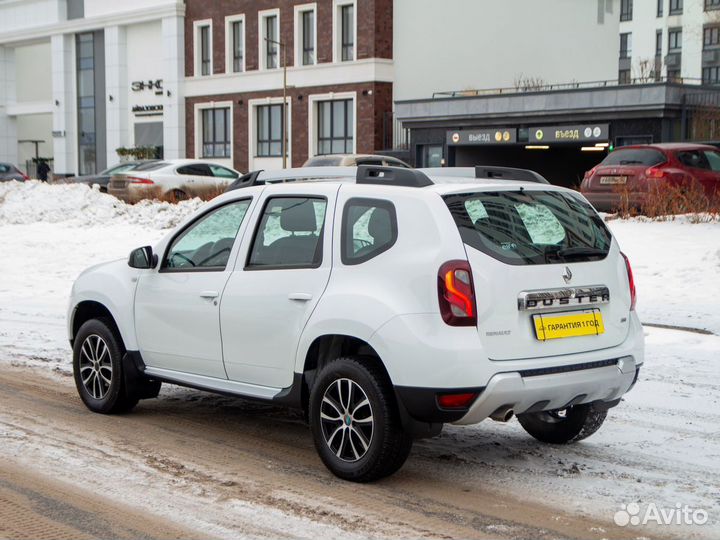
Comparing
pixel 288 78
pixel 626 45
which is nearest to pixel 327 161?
pixel 288 78

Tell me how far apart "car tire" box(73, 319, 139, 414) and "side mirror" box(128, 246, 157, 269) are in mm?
573

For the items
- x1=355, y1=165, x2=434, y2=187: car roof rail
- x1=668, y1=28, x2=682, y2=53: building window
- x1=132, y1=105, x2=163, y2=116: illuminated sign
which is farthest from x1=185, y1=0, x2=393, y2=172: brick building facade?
x1=668, y1=28, x2=682, y2=53: building window

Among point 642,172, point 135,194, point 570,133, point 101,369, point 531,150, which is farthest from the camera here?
point 531,150

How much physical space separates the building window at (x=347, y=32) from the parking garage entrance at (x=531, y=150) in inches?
366

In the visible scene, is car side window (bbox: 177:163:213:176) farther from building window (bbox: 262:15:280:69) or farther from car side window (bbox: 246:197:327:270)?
car side window (bbox: 246:197:327:270)

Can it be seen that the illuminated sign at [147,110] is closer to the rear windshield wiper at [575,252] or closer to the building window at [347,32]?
the building window at [347,32]

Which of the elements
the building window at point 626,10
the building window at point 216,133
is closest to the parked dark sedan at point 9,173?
the building window at point 216,133

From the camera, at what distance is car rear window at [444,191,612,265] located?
5754mm

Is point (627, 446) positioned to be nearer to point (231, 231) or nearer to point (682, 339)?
point (231, 231)

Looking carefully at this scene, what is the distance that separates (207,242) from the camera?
23.2ft

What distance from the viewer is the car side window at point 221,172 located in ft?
109

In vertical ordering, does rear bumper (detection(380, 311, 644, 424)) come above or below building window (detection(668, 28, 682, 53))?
below

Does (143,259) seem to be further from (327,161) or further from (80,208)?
(327,161)

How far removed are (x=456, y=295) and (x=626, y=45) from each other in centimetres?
9440
